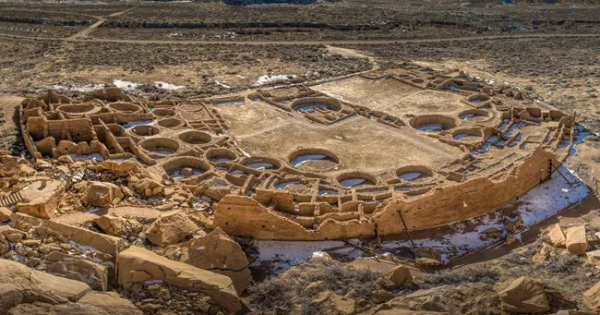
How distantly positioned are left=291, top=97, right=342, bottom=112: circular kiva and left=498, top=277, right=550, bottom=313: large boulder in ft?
76.7

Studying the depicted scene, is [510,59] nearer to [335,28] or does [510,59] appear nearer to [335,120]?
[335,28]

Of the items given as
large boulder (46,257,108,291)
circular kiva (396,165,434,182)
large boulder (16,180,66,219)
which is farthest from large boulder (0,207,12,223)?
circular kiva (396,165,434,182)

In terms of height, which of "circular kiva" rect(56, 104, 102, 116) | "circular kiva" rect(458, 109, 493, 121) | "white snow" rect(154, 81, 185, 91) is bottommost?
"circular kiva" rect(458, 109, 493, 121)

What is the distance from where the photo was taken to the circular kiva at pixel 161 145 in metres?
28.5

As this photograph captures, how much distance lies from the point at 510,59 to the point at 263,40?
21837 mm

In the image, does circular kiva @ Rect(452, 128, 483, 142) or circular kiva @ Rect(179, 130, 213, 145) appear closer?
circular kiva @ Rect(179, 130, 213, 145)

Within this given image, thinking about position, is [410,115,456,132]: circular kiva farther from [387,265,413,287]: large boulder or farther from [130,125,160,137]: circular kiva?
[387,265,413,287]: large boulder

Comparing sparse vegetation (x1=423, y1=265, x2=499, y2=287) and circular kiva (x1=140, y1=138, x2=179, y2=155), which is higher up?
sparse vegetation (x1=423, y1=265, x2=499, y2=287)

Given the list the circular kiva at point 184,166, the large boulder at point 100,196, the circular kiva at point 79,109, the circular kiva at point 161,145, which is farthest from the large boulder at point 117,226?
the circular kiva at point 79,109

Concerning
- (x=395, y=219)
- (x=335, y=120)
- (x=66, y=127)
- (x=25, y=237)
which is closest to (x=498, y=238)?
(x=395, y=219)

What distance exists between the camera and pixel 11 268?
489 inches

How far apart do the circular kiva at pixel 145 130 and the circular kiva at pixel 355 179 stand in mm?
10065

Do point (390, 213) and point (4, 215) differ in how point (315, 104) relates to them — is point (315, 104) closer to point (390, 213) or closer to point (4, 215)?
point (390, 213)

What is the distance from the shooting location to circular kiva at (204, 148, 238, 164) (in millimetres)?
Answer: 27875
